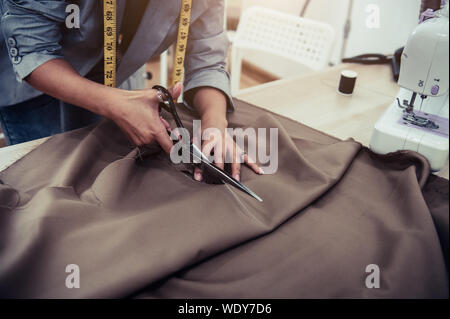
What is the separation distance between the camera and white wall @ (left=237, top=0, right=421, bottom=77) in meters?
1.15

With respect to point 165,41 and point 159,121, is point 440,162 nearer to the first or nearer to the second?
point 159,121

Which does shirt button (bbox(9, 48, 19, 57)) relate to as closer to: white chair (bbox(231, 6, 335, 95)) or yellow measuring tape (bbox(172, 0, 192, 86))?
yellow measuring tape (bbox(172, 0, 192, 86))

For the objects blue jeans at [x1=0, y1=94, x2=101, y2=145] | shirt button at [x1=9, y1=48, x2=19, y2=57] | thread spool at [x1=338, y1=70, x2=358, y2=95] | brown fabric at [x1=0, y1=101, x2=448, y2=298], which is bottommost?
blue jeans at [x1=0, y1=94, x2=101, y2=145]

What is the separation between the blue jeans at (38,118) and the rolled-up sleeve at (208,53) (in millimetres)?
467

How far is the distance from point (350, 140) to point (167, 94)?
54 cm

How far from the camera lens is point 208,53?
132 centimetres

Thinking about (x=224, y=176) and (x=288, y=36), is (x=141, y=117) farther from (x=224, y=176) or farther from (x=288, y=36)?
(x=288, y=36)

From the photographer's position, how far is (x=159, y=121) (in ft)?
3.21

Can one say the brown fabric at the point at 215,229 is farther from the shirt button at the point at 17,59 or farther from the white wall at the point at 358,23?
the white wall at the point at 358,23

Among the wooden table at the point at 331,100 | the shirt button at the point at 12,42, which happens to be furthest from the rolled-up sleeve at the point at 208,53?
the shirt button at the point at 12,42

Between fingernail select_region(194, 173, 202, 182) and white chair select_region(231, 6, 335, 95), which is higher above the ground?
white chair select_region(231, 6, 335, 95)

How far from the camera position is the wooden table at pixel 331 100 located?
1324 mm

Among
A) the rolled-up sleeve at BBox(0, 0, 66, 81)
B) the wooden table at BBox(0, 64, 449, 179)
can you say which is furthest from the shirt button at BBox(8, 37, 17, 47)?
the wooden table at BBox(0, 64, 449, 179)
